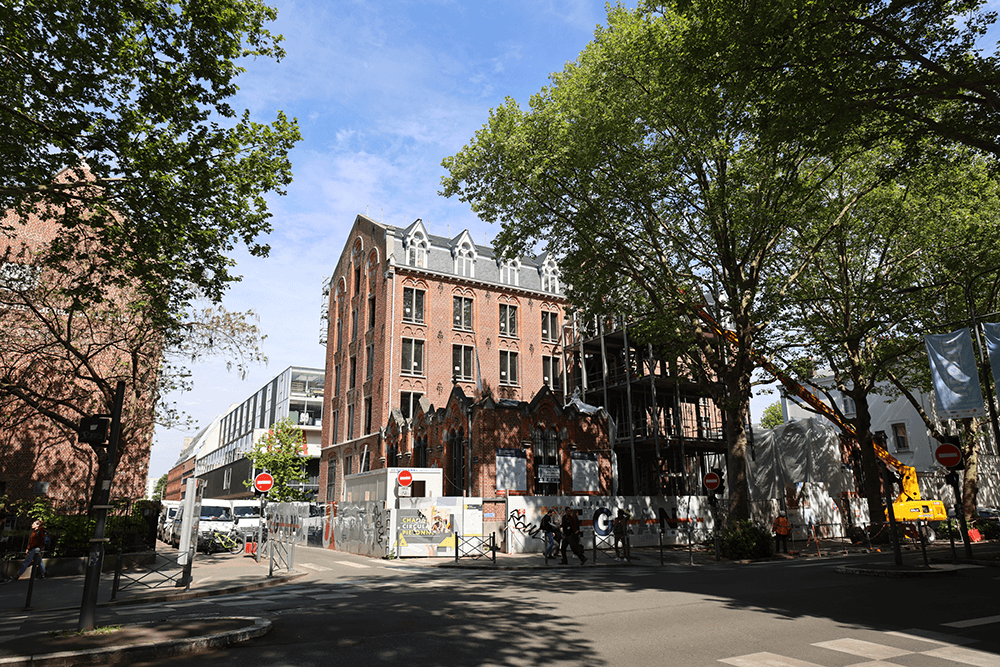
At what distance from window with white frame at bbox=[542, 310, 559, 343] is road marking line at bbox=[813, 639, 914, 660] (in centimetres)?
3656

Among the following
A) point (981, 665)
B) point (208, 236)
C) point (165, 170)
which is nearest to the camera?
point (981, 665)

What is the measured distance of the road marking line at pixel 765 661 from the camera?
6219mm

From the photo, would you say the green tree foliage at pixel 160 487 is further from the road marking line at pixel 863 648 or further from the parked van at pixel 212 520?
the road marking line at pixel 863 648

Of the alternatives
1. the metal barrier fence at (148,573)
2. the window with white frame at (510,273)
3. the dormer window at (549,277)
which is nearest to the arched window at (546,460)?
the metal barrier fence at (148,573)

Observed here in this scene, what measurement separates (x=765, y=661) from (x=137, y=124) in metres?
12.8

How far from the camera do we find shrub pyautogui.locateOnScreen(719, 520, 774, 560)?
20.0 m

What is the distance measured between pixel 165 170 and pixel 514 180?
35.4ft

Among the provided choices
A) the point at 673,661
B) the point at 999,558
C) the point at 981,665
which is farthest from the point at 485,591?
the point at 999,558

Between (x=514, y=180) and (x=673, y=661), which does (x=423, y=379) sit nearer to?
(x=514, y=180)

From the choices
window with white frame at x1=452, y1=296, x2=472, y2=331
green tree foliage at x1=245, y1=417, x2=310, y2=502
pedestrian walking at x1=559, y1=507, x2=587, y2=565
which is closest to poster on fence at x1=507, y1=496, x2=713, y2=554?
pedestrian walking at x1=559, y1=507, x2=587, y2=565

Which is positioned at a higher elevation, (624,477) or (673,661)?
(624,477)

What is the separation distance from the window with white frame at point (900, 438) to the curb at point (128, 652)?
50356mm

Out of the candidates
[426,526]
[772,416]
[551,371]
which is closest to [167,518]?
[426,526]

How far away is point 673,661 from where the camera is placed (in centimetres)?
636
